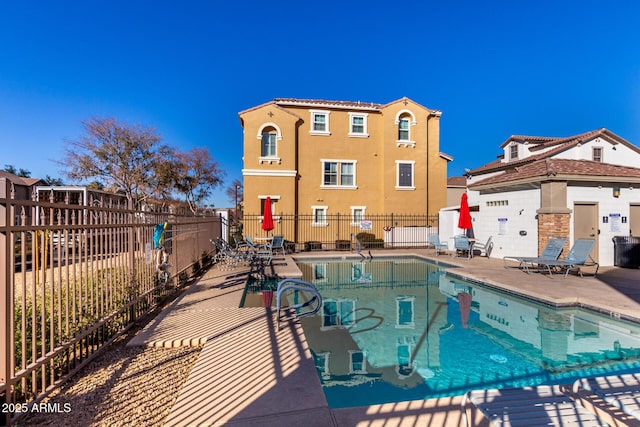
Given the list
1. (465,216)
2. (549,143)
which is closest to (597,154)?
(549,143)

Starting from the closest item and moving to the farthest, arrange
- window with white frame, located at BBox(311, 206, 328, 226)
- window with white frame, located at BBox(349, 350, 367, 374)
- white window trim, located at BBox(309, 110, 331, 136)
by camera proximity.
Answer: window with white frame, located at BBox(349, 350, 367, 374), window with white frame, located at BBox(311, 206, 328, 226), white window trim, located at BBox(309, 110, 331, 136)

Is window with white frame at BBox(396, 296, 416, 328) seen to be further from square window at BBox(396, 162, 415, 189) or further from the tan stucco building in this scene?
square window at BBox(396, 162, 415, 189)

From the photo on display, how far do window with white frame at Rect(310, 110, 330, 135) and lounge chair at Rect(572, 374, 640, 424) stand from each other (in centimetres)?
2022

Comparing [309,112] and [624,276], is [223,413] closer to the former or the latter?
[624,276]

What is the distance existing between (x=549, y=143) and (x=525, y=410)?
18.7m

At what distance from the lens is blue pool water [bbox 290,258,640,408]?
4094 millimetres

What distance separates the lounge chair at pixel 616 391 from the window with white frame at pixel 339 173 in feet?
63.9

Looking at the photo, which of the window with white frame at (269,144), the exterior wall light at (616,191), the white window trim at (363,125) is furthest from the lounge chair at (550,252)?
the window with white frame at (269,144)

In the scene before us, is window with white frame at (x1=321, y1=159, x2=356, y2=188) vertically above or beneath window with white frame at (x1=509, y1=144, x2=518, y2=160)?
beneath

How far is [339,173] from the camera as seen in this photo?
22156 mm

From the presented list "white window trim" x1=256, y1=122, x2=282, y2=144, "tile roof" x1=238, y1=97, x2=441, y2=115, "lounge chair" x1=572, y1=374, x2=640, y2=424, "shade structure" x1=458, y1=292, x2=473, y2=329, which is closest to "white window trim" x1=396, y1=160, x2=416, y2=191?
"tile roof" x1=238, y1=97, x2=441, y2=115

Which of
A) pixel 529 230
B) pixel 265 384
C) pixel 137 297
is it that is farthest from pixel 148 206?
pixel 529 230

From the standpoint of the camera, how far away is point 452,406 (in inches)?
115

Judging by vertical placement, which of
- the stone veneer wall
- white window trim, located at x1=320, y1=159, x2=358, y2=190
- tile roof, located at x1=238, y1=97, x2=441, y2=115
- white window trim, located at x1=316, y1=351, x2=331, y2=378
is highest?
tile roof, located at x1=238, y1=97, x2=441, y2=115
